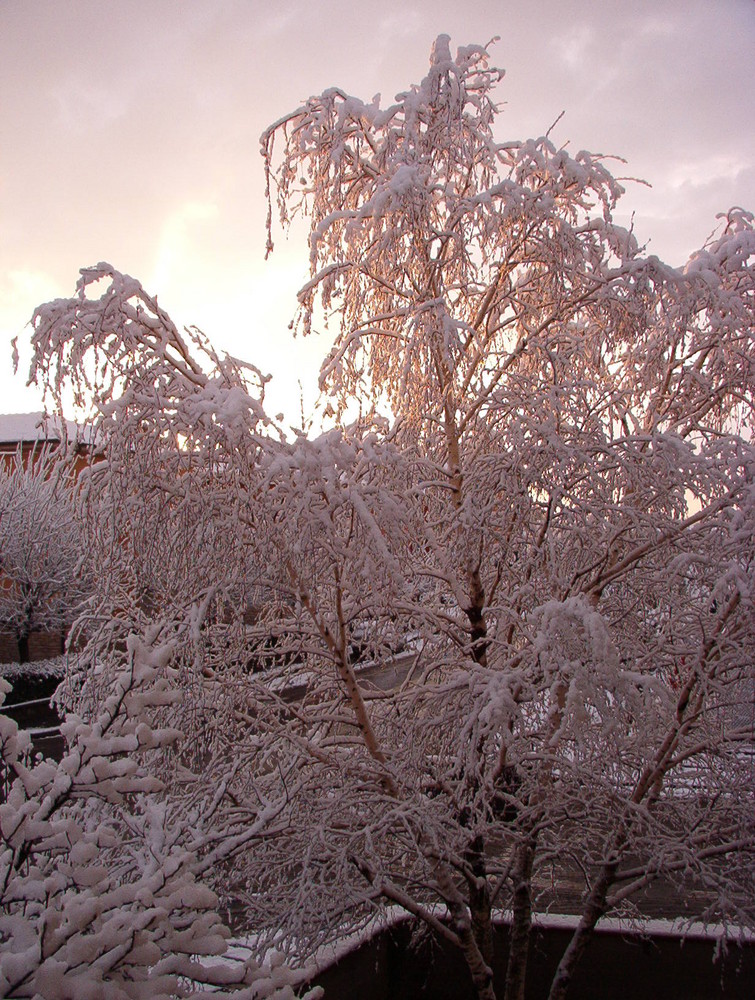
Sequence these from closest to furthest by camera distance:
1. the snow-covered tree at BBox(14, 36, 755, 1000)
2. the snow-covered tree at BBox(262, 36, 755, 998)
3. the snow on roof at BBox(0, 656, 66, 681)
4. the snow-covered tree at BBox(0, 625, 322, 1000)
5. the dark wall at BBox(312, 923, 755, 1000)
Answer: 1. the snow-covered tree at BBox(0, 625, 322, 1000)
2. the snow-covered tree at BBox(14, 36, 755, 1000)
3. the snow-covered tree at BBox(262, 36, 755, 998)
4. the dark wall at BBox(312, 923, 755, 1000)
5. the snow on roof at BBox(0, 656, 66, 681)

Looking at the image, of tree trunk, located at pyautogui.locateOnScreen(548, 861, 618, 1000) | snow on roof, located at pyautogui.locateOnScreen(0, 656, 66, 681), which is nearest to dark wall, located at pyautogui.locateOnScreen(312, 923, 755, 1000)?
tree trunk, located at pyautogui.locateOnScreen(548, 861, 618, 1000)

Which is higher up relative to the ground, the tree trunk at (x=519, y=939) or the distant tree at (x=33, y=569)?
the distant tree at (x=33, y=569)

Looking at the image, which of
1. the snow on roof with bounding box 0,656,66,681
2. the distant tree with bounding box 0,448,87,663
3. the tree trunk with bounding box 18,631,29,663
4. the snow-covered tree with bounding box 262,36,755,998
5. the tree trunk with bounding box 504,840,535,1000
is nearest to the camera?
the snow-covered tree with bounding box 262,36,755,998

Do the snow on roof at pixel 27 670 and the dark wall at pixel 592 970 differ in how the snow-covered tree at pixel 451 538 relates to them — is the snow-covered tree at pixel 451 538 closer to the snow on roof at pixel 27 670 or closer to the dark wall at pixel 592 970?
the dark wall at pixel 592 970

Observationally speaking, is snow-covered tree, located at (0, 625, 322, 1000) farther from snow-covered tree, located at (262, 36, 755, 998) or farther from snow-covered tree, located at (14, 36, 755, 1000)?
snow-covered tree, located at (262, 36, 755, 998)

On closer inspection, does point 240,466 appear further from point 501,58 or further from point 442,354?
point 501,58

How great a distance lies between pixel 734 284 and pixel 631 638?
2327 millimetres

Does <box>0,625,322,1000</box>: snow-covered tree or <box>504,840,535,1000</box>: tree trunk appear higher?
<box>0,625,322,1000</box>: snow-covered tree

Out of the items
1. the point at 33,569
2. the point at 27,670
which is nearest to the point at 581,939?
the point at 27,670

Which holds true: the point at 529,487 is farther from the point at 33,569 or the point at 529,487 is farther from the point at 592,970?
the point at 33,569

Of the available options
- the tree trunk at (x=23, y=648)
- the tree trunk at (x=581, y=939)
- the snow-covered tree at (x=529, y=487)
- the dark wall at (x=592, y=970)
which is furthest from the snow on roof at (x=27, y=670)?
the tree trunk at (x=581, y=939)

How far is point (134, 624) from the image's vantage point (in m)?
4.13

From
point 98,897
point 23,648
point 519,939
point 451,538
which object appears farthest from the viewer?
point 23,648

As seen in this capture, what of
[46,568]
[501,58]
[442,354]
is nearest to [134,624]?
[442,354]
